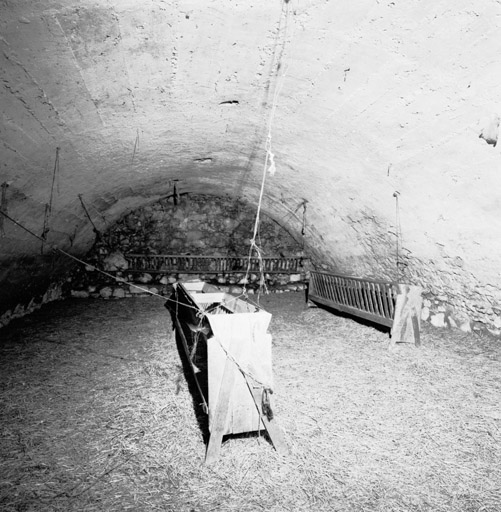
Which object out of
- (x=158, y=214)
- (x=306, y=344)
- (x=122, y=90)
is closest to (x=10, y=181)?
(x=122, y=90)

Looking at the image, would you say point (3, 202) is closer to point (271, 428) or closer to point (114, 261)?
point (271, 428)

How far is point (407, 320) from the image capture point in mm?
4828

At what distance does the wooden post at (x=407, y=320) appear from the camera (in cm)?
479

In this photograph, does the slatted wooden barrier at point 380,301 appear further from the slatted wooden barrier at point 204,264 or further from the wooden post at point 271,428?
the wooden post at point 271,428

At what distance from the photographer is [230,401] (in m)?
2.57

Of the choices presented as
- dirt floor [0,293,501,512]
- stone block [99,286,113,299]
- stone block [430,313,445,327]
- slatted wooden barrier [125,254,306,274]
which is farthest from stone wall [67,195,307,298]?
stone block [430,313,445,327]

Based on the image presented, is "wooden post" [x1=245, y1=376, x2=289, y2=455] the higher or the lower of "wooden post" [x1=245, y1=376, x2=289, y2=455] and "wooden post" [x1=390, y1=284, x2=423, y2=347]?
the lower

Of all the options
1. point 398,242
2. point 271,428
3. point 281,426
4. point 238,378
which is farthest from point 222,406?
point 398,242

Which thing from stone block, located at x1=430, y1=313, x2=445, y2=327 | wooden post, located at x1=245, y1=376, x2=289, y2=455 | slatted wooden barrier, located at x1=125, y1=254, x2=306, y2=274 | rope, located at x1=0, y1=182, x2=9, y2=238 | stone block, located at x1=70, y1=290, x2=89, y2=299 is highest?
rope, located at x1=0, y1=182, x2=9, y2=238

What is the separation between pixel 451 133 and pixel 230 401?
9.76ft

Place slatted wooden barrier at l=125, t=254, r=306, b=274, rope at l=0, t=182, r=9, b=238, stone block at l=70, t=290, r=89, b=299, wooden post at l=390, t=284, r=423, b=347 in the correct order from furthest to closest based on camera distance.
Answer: slatted wooden barrier at l=125, t=254, r=306, b=274 < stone block at l=70, t=290, r=89, b=299 < wooden post at l=390, t=284, r=423, b=347 < rope at l=0, t=182, r=9, b=238

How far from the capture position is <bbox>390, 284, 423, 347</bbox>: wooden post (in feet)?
15.7

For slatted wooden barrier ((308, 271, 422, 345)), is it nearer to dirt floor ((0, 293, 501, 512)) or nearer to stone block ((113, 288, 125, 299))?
dirt floor ((0, 293, 501, 512))

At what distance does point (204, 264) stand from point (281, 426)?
595cm
